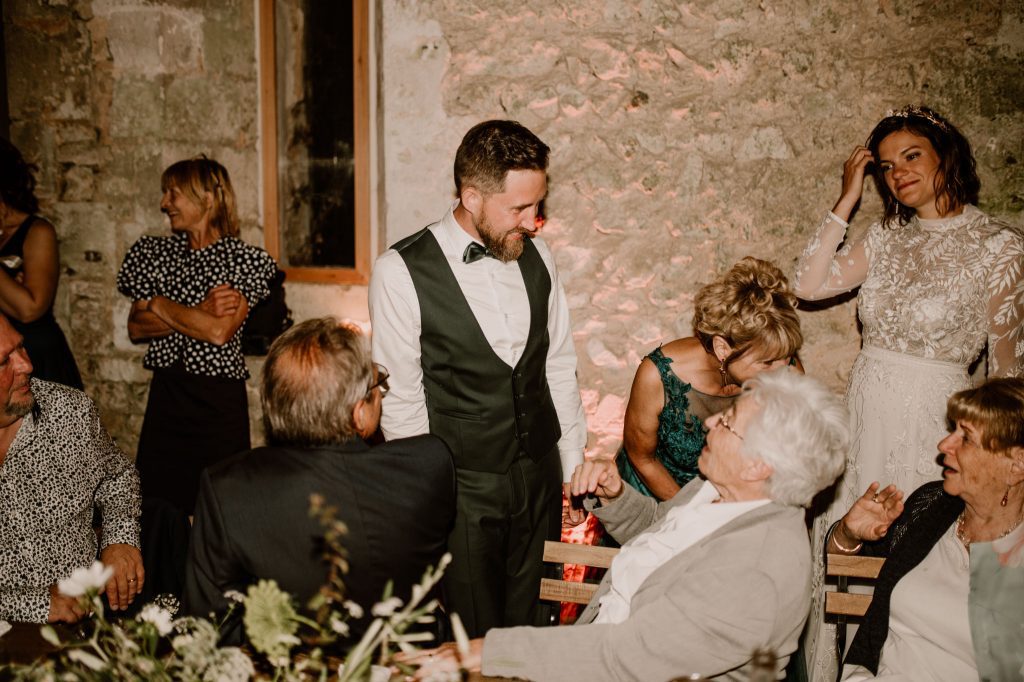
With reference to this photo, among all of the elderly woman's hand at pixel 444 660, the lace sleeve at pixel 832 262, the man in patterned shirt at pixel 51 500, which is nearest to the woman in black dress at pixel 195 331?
the man in patterned shirt at pixel 51 500

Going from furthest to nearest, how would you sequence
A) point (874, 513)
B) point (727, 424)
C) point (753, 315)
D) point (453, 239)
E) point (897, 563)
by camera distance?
point (453, 239)
point (753, 315)
point (874, 513)
point (897, 563)
point (727, 424)

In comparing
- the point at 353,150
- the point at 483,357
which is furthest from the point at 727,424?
the point at 353,150

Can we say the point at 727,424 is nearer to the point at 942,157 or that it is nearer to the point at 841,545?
the point at 841,545

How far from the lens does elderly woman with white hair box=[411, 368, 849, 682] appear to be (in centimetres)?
146

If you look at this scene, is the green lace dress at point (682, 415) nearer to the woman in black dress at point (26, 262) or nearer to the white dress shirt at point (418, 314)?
the white dress shirt at point (418, 314)

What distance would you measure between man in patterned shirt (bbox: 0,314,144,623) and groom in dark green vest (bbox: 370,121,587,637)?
2.70ft

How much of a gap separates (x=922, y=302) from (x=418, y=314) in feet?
5.55

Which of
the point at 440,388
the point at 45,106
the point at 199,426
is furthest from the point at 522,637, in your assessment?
the point at 45,106

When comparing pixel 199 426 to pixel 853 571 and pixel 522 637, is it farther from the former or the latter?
pixel 853 571

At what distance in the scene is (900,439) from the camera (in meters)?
2.41

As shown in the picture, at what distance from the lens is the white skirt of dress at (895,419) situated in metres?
2.38

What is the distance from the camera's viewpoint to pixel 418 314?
7.27 feet

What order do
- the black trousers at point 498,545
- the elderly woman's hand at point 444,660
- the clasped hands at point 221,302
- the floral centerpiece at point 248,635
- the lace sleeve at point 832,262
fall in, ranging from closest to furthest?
the floral centerpiece at point 248,635 → the elderly woman's hand at point 444,660 → the black trousers at point 498,545 → the lace sleeve at point 832,262 → the clasped hands at point 221,302

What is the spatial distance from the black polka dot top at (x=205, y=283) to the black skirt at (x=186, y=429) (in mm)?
57
